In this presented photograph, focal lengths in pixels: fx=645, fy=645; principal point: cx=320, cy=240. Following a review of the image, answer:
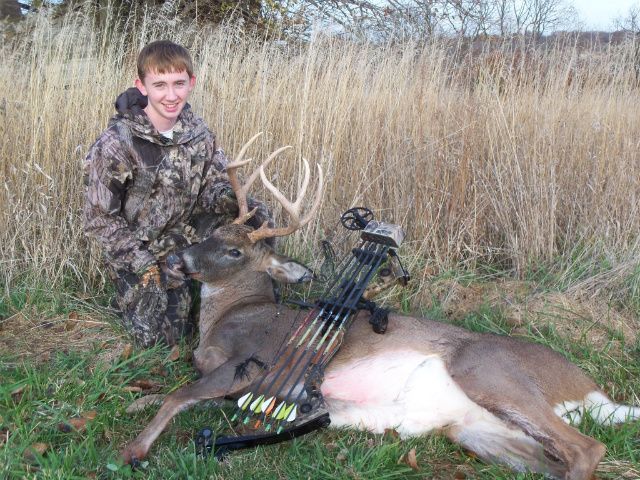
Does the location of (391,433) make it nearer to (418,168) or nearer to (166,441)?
(166,441)

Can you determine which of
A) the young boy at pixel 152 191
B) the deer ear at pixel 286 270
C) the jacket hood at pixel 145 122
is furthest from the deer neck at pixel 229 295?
the jacket hood at pixel 145 122

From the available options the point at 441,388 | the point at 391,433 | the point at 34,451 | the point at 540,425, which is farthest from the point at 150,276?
the point at 540,425

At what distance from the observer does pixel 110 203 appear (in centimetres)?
372

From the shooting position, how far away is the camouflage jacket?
3.71 m

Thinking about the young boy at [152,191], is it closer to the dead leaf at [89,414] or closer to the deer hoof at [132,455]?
the dead leaf at [89,414]

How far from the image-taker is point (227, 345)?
126 inches

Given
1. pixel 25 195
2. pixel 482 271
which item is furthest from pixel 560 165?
pixel 25 195

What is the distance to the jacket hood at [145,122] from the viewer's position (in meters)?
3.77

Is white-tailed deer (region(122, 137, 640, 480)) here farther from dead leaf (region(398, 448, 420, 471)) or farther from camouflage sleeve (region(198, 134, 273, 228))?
camouflage sleeve (region(198, 134, 273, 228))

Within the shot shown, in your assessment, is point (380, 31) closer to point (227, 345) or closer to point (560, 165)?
point (560, 165)

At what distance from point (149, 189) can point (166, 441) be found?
65.8 inches

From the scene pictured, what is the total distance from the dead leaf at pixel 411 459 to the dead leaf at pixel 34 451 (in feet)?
4.63

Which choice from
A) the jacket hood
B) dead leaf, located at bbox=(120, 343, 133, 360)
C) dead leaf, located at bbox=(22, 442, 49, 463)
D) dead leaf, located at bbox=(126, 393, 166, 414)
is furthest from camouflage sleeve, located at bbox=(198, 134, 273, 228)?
dead leaf, located at bbox=(22, 442, 49, 463)

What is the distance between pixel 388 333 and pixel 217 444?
97 centimetres
